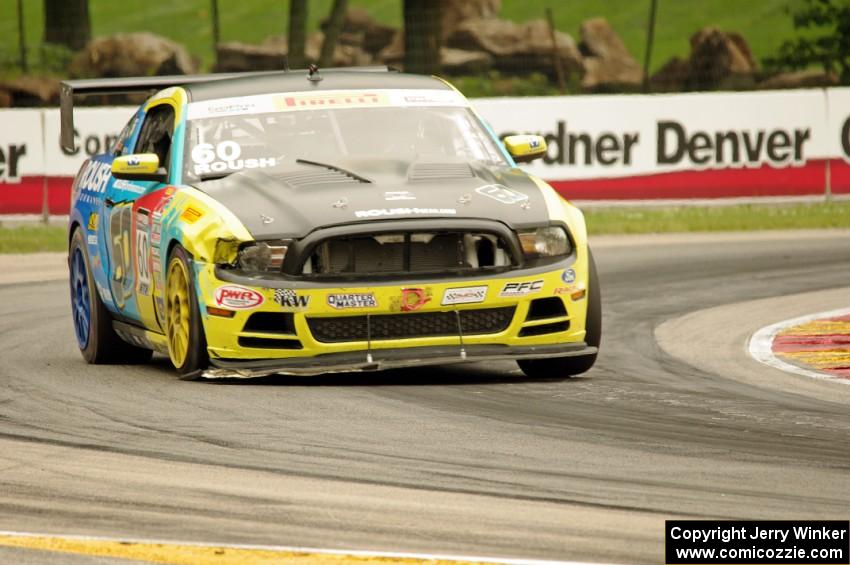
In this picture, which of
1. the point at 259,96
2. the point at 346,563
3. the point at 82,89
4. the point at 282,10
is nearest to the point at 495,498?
the point at 346,563

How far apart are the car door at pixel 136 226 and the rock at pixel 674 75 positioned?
21232 millimetres

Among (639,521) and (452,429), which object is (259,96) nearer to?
(452,429)

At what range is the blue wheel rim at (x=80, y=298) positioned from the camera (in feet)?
35.1

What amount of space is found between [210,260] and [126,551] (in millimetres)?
3395

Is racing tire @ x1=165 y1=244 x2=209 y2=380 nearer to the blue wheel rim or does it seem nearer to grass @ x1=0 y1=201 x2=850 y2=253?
the blue wheel rim

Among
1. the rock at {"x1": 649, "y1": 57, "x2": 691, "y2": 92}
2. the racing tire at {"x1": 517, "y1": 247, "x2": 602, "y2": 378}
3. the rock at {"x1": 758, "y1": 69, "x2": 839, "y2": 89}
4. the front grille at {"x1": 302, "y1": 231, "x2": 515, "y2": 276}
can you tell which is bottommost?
the rock at {"x1": 649, "y1": 57, "x2": 691, "y2": 92}

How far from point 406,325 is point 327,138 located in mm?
1542

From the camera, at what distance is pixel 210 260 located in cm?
870

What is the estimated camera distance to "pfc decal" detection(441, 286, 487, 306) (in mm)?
8695

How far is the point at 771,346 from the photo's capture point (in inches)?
425

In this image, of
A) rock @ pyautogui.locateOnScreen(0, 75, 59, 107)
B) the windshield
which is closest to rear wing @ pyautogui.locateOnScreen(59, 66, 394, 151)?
the windshield

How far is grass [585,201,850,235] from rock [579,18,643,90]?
15.5m

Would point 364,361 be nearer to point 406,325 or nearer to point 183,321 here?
point 406,325

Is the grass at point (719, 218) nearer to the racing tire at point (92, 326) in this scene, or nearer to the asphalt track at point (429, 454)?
the asphalt track at point (429, 454)
